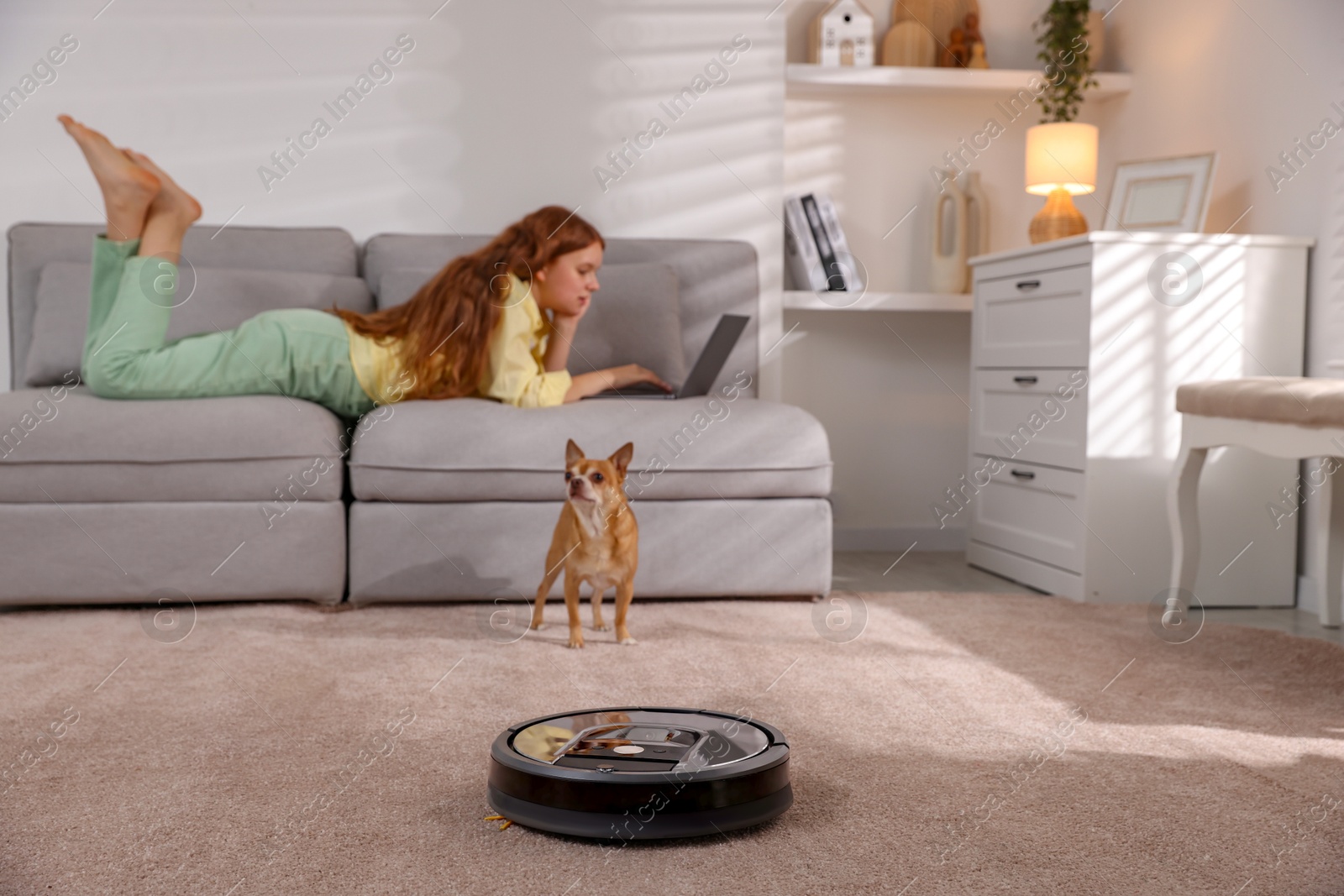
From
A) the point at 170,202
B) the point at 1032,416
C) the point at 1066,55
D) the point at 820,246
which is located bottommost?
the point at 1032,416

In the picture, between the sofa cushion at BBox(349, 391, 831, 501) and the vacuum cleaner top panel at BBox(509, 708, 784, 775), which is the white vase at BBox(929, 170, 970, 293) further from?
the vacuum cleaner top panel at BBox(509, 708, 784, 775)

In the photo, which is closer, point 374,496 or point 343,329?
point 374,496

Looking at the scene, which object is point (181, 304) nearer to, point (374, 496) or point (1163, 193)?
point (374, 496)

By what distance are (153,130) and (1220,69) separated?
2888mm

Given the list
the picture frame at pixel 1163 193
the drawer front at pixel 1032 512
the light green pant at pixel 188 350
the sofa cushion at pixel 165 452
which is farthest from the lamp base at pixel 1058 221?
the sofa cushion at pixel 165 452

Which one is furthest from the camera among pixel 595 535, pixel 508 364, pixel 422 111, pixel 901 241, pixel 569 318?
pixel 901 241

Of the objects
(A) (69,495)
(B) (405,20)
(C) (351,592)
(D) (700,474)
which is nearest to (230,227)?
(B) (405,20)

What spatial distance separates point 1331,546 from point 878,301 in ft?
4.39

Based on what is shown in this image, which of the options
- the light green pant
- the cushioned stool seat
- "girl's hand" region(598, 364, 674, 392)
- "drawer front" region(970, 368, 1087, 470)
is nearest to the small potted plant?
"drawer front" region(970, 368, 1087, 470)

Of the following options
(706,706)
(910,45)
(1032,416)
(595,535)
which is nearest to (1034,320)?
(1032,416)

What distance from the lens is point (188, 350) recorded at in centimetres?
232

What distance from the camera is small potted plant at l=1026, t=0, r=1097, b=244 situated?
2969mm

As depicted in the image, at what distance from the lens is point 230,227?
9.52ft

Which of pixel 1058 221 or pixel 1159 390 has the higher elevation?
pixel 1058 221
